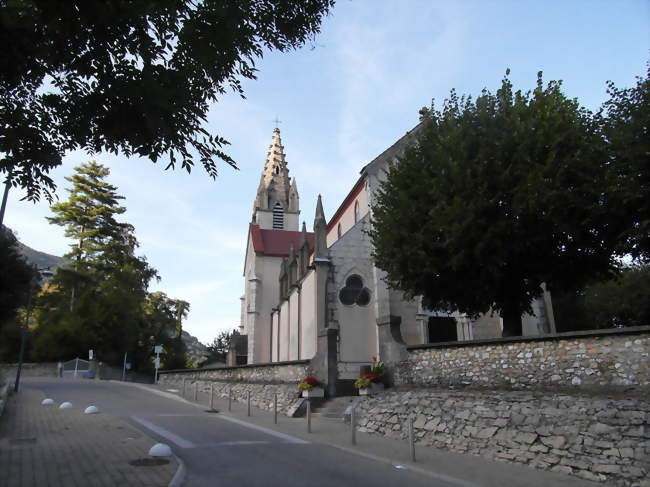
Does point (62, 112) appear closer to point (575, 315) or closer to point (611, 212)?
point (611, 212)

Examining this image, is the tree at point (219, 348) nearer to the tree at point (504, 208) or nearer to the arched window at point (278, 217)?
the arched window at point (278, 217)

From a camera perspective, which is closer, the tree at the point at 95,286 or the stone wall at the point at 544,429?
the stone wall at the point at 544,429

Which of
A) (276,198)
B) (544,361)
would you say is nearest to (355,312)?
(544,361)

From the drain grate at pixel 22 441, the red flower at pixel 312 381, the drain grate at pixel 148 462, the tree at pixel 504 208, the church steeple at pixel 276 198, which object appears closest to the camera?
the drain grate at pixel 148 462

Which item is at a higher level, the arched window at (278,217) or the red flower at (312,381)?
the arched window at (278,217)

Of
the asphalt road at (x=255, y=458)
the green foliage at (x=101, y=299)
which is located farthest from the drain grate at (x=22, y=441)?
the green foliage at (x=101, y=299)

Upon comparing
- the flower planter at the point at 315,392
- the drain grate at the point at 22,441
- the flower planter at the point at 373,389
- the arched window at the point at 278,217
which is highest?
the arched window at the point at 278,217

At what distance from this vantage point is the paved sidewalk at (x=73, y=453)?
21.5ft

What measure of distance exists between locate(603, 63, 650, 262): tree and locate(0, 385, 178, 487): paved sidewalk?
11.8 metres

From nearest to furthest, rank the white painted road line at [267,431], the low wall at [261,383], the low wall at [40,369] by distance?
the white painted road line at [267,431] < the low wall at [261,383] < the low wall at [40,369]

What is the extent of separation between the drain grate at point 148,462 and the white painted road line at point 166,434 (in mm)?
2317

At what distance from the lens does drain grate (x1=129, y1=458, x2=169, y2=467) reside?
755cm

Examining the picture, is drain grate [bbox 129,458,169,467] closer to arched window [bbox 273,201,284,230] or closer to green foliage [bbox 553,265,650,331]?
green foliage [bbox 553,265,650,331]

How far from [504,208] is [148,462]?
11.4 metres
